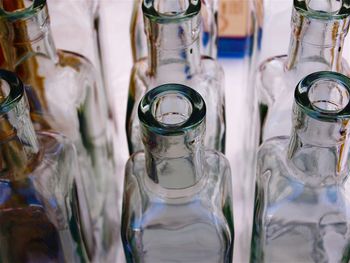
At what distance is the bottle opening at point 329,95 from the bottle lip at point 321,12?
0.18 ft

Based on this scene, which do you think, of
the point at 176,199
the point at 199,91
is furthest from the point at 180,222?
the point at 199,91

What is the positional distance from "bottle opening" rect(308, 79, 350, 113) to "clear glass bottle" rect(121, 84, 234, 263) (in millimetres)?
74

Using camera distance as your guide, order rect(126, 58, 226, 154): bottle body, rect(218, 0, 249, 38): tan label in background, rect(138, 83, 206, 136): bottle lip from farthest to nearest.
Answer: rect(218, 0, 249, 38): tan label in background, rect(126, 58, 226, 154): bottle body, rect(138, 83, 206, 136): bottle lip

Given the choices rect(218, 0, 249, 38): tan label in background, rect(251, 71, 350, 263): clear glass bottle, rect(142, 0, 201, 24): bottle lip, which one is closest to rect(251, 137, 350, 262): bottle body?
rect(251, 71, 350, 263): clear glass bottle

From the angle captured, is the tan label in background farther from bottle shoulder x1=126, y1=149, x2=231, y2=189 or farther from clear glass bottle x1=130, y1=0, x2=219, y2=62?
bottle shoulder x1=126, y1=149, x2=231, y2=189

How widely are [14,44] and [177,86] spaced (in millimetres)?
148

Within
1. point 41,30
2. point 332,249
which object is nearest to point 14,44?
point 41,30

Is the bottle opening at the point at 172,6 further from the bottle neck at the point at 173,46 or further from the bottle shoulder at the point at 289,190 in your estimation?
the bottle shoulder at the point at 289,190

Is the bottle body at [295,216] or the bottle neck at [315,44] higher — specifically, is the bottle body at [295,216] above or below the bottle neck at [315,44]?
below

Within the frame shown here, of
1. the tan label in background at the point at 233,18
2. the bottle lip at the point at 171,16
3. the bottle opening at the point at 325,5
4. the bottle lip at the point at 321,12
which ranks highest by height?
the bottle lip at the point at 171,16

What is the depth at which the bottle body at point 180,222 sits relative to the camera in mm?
394

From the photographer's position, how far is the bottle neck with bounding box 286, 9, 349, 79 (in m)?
0.43

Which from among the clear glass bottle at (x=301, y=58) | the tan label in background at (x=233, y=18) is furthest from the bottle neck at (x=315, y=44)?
the tan label in background at (x=233, y=18)

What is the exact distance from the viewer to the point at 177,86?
0.38m
